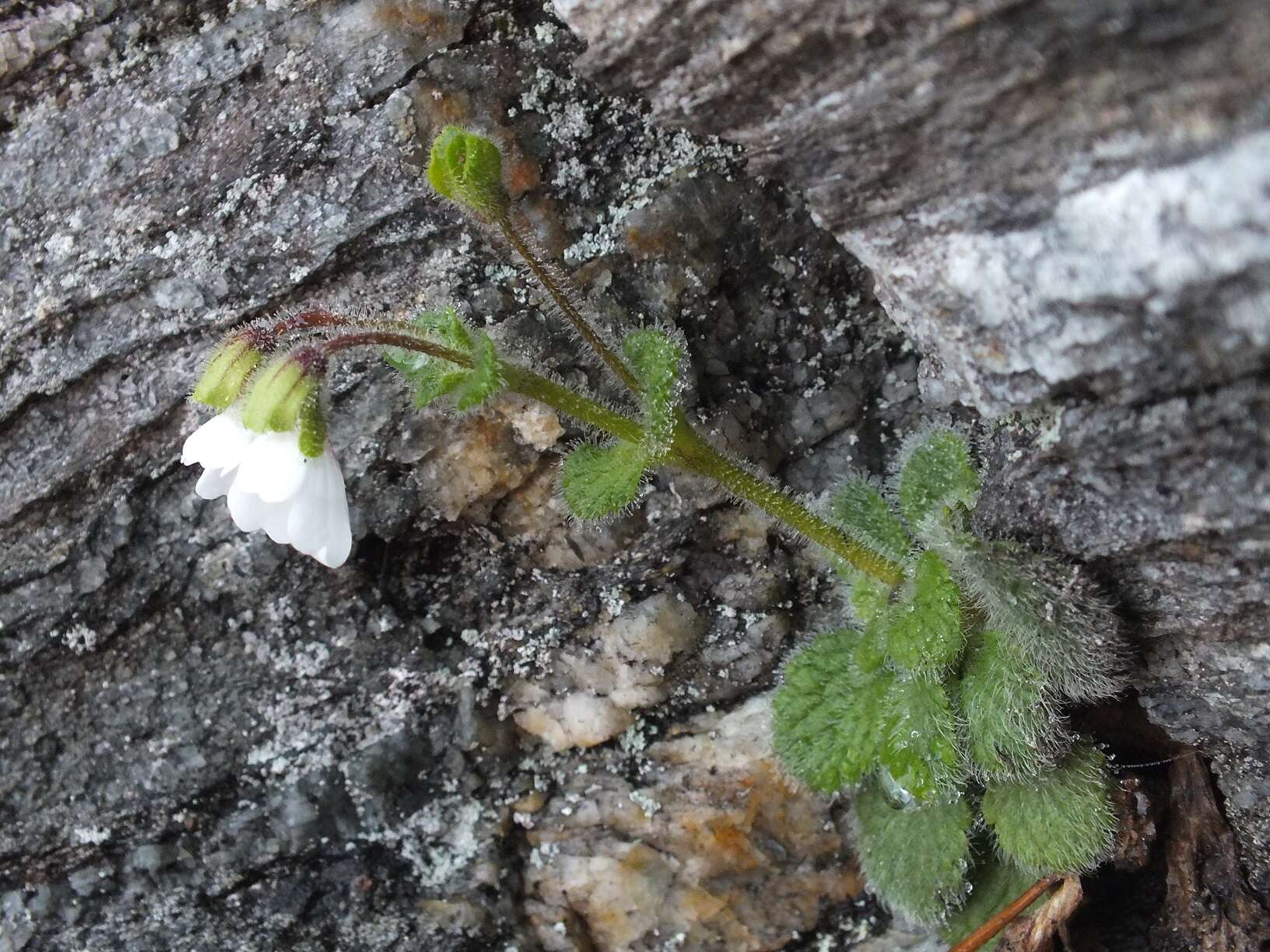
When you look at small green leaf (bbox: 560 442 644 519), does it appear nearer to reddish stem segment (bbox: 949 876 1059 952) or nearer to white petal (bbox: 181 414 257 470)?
white petal (bbox: 181 414 257 470)

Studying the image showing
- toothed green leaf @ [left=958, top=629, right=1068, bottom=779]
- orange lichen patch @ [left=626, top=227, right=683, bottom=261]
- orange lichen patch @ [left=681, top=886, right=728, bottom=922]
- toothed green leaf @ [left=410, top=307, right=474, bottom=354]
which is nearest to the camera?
toothed green leaf @ [left=410, top=307, right=474, bottom=354]

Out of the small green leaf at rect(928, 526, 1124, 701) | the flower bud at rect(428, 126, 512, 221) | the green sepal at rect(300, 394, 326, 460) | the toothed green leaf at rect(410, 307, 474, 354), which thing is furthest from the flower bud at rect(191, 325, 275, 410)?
the small green leaf at rect(928, 526, 1124, 701)

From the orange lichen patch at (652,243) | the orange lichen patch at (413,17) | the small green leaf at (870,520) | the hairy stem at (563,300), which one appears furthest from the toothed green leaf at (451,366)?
the small green leaf at (870,520)

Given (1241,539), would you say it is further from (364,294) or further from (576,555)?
(364,294)

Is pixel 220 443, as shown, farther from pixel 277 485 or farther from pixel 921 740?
pixel 921 740

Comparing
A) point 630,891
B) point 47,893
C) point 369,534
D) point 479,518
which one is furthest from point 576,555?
point 47,893

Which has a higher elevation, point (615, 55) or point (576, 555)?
point (615, 55)
